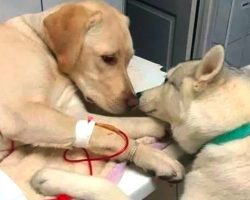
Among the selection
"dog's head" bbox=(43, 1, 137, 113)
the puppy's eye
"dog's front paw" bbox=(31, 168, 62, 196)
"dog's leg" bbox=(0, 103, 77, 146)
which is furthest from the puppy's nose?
"dog's front paw" bbox=(31, 168, 62, 196)

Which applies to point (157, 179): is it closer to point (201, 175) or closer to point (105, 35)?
point (201, 175)

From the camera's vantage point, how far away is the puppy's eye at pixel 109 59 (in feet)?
4.96

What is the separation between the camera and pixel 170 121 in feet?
4.60

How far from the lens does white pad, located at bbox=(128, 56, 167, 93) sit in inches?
67.8

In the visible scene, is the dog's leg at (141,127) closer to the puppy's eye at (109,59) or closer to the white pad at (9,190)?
the puppy's eye at (109,59)

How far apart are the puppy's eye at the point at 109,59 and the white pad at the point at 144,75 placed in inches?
7.2

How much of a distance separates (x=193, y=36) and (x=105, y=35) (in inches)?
39.7

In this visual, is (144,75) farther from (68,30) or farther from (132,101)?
(68,30)

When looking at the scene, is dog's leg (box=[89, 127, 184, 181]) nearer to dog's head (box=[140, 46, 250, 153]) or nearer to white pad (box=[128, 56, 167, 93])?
dog's head (box=[140, 46, 250, 153])

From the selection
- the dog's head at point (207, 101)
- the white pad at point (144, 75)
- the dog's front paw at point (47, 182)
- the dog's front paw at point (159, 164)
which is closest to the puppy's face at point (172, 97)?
the dog's head at point (207, 101)

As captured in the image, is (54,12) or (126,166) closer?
(126,166)

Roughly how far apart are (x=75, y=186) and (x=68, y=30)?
459 millimetres

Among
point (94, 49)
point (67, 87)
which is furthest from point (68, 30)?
point (67, 87)

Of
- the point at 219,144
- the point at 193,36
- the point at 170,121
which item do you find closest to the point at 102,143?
the point at 170,121
